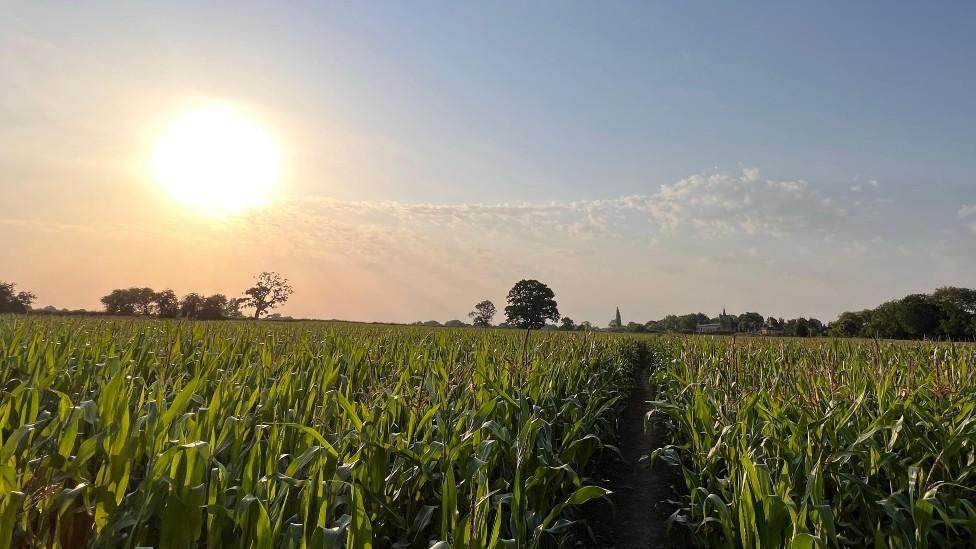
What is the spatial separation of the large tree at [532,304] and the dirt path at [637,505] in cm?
9037

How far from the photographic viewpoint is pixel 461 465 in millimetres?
3893

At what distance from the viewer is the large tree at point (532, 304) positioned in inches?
3959

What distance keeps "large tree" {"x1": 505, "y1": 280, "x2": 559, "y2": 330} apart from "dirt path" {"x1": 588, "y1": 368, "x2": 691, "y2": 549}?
90373 mm

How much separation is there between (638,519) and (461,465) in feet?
10.5

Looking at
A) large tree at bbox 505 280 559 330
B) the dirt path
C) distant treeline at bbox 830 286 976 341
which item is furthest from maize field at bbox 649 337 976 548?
large tree at bbox 505 280 559 330

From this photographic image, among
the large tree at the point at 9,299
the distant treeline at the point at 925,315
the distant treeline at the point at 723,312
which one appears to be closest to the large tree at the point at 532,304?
the distant treeline at the point at 723,312

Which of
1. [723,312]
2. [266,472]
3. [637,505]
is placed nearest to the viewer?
[266,472]

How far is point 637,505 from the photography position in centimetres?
658

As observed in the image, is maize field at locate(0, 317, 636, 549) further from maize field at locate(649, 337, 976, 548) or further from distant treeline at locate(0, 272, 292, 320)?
distant treeline at locate(0, 272, 292, 320)

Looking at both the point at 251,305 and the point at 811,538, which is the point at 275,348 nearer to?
the point at 811,538

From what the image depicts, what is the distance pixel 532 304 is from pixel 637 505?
9537cm

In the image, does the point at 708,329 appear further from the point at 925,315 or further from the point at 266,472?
the point at 266,472

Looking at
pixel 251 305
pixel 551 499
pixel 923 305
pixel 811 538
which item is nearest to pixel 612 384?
pixel 551 499

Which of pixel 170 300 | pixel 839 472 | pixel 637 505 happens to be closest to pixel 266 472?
pixel 839 472
